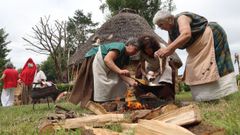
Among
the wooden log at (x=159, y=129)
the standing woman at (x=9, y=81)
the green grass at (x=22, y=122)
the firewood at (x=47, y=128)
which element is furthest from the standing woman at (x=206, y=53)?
the standing woman at (x=9, y=81)

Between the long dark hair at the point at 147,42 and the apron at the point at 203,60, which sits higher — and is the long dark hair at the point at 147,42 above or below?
above

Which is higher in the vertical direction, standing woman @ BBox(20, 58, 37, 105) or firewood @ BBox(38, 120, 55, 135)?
standing woman @ BBox(20, 58, 37, 105)

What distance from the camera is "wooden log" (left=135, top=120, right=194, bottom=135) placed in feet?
8.02

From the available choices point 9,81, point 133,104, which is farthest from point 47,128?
point 9,81

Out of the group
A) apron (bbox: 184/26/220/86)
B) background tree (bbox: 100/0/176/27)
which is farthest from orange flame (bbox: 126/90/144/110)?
background tree (bbox: 100/0/176/27)

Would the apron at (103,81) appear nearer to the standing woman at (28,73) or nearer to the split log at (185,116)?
the split log at (185,116)

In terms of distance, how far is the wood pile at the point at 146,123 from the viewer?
8.30 ft

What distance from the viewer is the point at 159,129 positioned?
2529 millimetres

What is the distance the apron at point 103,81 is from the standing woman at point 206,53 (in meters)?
0.96

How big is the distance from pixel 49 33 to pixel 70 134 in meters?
28.7

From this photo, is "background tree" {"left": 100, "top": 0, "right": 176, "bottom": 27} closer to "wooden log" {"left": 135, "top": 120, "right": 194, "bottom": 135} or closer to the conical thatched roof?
the conical thatched roof

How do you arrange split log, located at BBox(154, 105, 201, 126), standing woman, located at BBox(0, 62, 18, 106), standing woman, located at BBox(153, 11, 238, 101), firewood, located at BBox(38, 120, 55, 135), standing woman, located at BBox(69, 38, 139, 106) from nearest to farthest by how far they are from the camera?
split log, located at BBox(154, 105, 201, 126), firewood, located at BBox(38, 120, 55, 135), standing woman, located at BBox(69, 38, 139, 106), standing woman, located at BBox(153, 11, 238, 101), standing woman, located at BBox(0, 62, 18, 106)

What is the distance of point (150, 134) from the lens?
8.29 ft

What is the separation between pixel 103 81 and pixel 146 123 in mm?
3201
